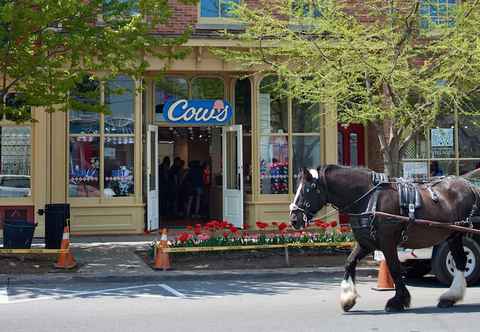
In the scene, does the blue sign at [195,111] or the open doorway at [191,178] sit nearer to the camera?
the blue sign at [195,111]

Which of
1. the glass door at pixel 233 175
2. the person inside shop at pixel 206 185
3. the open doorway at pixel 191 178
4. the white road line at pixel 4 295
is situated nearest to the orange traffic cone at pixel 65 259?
the white road line at pixel 4 295

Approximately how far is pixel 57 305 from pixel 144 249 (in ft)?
16.6

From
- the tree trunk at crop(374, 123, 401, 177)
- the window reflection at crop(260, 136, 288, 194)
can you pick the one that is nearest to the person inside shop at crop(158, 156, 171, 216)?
the window reflection at crop(260, 136, 288, 194)

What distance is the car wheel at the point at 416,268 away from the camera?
402 inches

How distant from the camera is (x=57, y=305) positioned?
873cm

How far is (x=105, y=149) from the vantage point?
15898 mm

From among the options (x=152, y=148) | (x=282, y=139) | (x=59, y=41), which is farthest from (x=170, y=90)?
(x=59, y=41)

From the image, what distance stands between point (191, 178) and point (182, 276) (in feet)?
26.1

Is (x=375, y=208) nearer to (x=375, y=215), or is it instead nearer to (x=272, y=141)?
(x=375, y=215)

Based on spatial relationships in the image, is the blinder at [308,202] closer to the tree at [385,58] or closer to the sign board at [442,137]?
the tree at [385,58]

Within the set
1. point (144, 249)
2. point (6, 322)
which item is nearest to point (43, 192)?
point (144, 249)

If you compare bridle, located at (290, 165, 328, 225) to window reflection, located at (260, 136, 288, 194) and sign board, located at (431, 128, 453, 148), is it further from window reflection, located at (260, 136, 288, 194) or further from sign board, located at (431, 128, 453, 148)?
sign board, located at (431, 128, 453, 148)

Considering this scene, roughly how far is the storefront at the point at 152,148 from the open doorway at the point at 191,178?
662 mm

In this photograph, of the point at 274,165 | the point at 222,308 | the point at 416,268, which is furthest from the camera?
the point at 274,165
